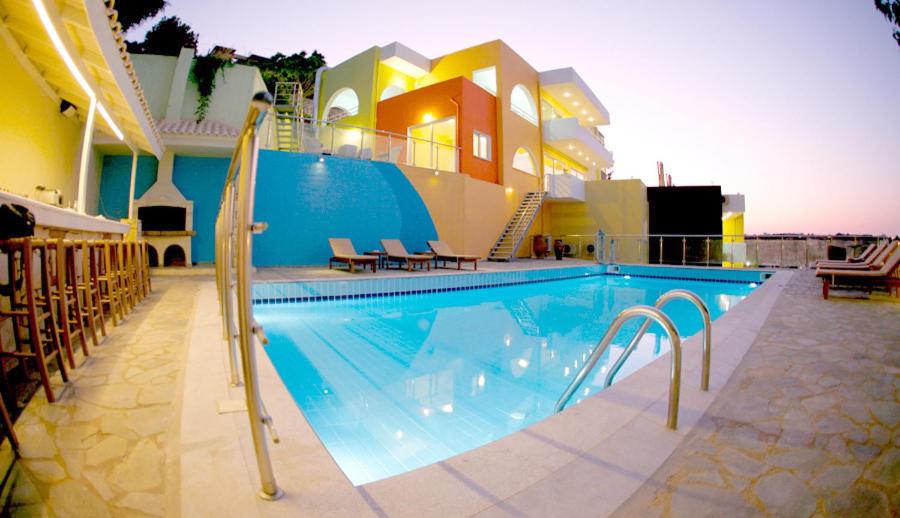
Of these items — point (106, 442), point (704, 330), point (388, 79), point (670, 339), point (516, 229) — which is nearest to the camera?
point (106, 442)

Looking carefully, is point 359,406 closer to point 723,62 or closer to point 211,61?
point 211,61

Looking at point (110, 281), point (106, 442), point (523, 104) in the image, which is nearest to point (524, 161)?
point (523, 104)

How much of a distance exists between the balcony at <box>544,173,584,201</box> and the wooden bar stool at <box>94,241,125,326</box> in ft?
46.8

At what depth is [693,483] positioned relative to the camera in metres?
1.48

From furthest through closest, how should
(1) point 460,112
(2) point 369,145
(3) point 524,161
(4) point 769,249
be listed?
(3) point 524,161
(1) point 460,112
(4) point 769,249
(2) point 369,145

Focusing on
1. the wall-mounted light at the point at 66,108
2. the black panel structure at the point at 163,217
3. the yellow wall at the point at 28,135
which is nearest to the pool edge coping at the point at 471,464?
the yellow wall at the point at 28,135

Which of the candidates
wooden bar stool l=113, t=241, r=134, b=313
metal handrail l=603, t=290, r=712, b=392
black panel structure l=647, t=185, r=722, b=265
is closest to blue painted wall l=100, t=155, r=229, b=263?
wooden bar stool l=113, t=241, r=134, b=313

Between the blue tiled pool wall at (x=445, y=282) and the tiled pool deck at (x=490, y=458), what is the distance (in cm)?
439

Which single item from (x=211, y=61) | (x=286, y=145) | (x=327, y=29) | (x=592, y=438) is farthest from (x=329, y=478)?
(x=327, y=29)

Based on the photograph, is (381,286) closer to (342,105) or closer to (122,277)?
(122,277)

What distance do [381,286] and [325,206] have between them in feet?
13.5

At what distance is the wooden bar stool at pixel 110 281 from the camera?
3.66 meters

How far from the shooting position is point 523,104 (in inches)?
698

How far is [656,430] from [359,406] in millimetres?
1967
